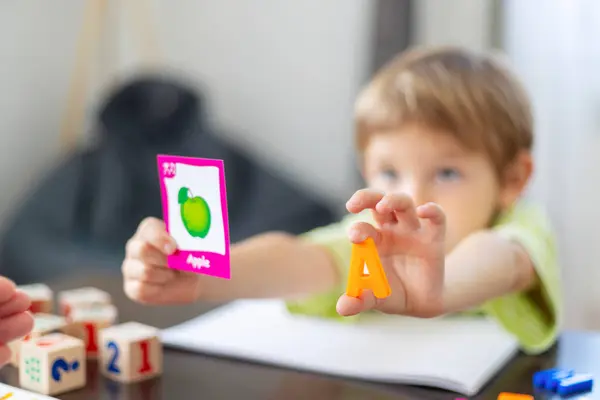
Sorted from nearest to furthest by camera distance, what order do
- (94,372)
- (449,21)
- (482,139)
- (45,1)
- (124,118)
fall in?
(94,372)
(482,139)
(449,21)
(124,118)
(45,1)

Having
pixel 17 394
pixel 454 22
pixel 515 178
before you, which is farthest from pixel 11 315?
pixel 454 22

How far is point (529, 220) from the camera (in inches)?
35.6

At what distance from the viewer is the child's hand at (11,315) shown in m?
0.51

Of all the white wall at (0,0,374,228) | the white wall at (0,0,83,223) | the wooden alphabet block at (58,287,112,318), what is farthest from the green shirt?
the white wall at (0,0,83,223)

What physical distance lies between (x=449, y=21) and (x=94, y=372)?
176 centimetres

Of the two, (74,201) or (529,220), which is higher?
(529,220)

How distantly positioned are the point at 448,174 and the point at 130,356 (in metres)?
0.39

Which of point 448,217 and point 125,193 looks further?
point 125,193

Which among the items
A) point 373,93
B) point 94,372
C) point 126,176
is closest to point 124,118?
point 126,176

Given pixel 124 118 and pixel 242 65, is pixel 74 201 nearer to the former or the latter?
pixel 124 118

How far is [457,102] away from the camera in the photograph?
0.86m

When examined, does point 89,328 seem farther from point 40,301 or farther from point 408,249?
point 408,249

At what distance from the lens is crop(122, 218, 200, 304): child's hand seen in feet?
2.03

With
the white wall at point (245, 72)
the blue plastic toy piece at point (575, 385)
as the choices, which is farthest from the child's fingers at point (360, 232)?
the white wall at point (245, 72)
